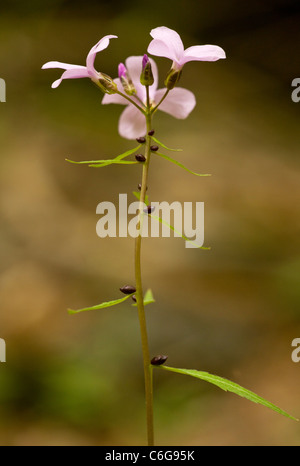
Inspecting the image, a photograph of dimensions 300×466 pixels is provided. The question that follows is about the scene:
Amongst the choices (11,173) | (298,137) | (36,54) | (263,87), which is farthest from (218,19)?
(11,173)

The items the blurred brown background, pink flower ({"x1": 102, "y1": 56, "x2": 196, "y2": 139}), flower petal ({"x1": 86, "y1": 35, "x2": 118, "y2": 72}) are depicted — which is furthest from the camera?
the blurred brown background

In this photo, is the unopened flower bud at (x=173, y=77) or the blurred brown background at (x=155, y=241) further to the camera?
the blurred brown background at (x=155, y=241)
